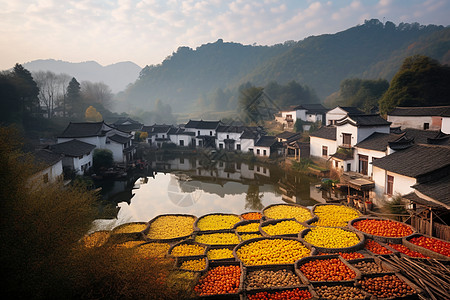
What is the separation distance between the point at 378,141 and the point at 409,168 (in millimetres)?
6456

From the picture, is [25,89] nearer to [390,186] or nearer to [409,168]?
[390,186]

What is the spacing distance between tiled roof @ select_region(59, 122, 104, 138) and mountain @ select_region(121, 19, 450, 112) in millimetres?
62364

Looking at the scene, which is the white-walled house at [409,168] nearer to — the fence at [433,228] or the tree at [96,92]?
the fence at [433,228]

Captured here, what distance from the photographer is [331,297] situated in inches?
258

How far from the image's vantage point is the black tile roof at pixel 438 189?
33.0 ft

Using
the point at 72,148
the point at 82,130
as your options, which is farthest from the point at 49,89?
the point at 72,148

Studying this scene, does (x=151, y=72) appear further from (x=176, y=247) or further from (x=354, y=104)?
(x=176, y=247)

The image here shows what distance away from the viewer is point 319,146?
26609 mm

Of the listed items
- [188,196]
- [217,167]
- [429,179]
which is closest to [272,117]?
[217,167]

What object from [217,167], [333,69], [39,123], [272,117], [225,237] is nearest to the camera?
[225,237]

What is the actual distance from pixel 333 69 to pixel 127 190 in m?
84.1

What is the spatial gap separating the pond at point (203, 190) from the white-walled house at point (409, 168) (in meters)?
4.42

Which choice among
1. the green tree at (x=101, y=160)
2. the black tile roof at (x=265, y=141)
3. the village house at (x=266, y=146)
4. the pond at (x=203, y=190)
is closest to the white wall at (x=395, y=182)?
the pond at (x=203, y=190)

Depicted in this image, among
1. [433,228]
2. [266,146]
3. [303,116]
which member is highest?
[303,116]
